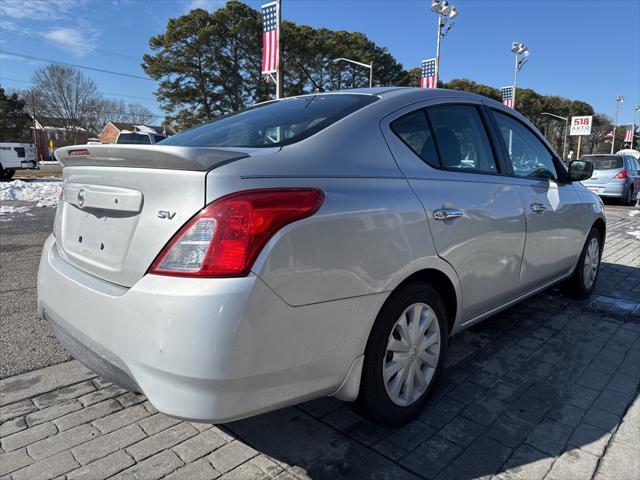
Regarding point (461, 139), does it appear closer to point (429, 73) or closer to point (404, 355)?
point (404, 355)

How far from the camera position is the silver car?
5.32 feet

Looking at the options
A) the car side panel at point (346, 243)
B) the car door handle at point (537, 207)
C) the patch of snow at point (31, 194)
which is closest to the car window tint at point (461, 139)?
the car door handle at point (537, 207)

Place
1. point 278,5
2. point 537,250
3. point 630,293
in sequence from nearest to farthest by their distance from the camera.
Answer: point 537,250
point 630,293
point 278,5

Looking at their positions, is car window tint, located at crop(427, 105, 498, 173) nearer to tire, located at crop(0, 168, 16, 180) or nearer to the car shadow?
the car shadow

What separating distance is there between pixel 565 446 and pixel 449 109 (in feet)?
6.24

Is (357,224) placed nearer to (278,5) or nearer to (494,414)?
(494,414)

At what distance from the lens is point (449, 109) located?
110 inches

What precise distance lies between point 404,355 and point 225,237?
1151mm

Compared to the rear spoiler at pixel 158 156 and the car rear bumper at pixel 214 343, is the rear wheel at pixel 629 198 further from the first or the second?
the rear spoiler at pixel 158 156

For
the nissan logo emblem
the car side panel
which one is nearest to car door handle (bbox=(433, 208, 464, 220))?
the car side panel

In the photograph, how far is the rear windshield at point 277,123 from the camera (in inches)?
85.3

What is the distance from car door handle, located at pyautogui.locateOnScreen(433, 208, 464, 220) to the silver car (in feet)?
0.03

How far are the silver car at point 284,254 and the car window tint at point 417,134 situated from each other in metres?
0.01

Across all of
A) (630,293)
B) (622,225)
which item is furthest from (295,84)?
(630,293)
